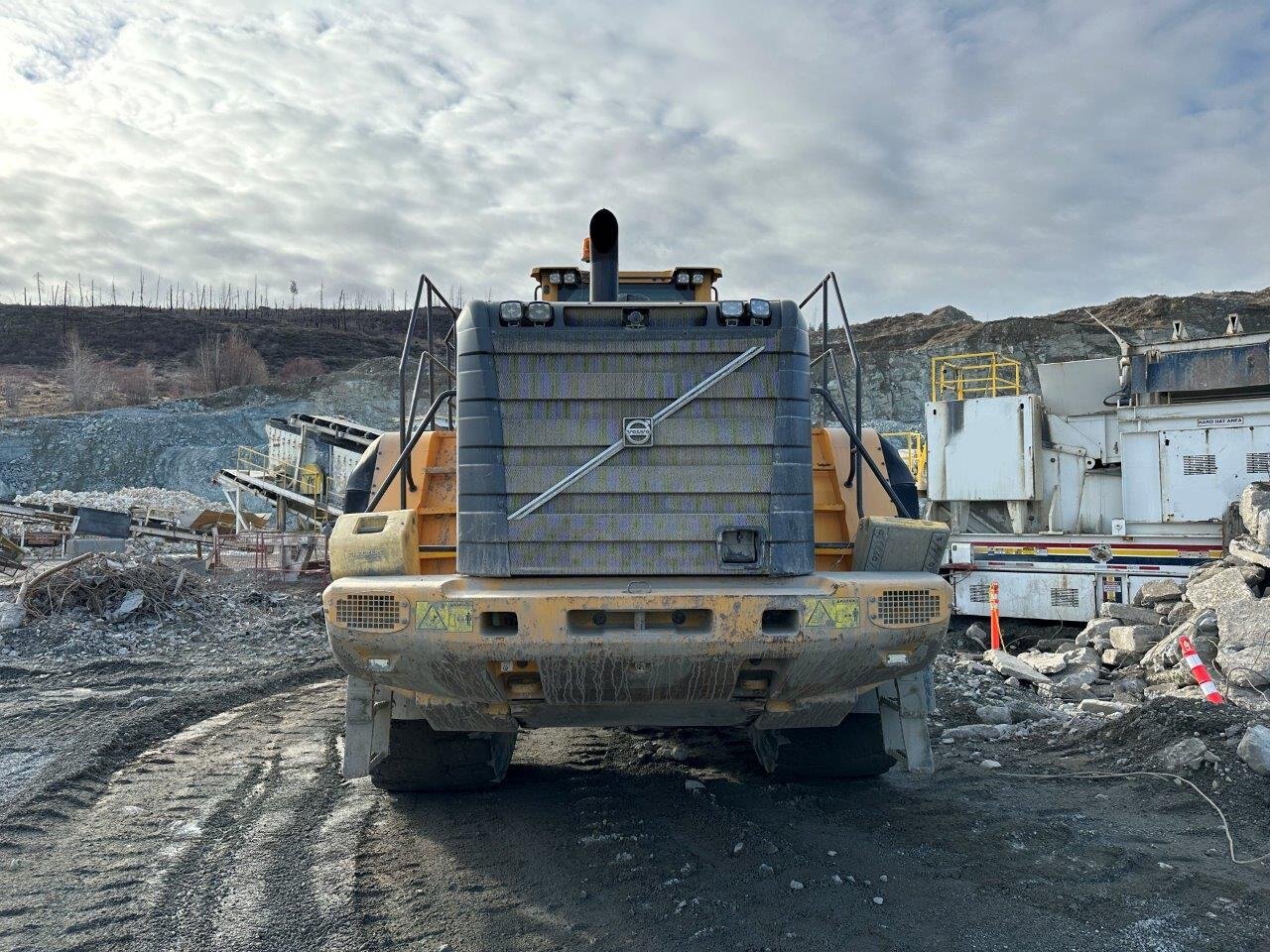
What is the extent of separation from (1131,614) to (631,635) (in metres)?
9.42

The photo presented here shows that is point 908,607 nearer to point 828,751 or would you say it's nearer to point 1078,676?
point 828,751

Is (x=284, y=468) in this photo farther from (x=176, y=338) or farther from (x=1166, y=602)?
(x=176, y=338)

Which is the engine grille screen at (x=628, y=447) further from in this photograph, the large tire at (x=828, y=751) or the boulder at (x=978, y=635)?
the boulder at (x=978, y=635)

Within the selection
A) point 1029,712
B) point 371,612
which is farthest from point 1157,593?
point 371,612

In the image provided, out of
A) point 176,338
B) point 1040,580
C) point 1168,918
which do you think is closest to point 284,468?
point 1040,580

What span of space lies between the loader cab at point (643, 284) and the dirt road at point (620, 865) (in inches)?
108

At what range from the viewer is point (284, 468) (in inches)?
931

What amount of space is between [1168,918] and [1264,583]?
7.05 metres

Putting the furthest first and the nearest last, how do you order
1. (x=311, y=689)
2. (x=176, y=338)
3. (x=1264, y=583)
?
(x=176, y=338) → (x=1264, y=583) → (x=311, y=689)

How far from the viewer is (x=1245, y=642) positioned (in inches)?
315

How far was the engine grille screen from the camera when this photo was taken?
3756 millimetres

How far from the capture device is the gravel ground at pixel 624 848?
341 cm

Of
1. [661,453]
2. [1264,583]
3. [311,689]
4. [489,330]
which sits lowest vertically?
[311,689]

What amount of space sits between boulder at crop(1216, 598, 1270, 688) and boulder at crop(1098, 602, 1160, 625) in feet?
6.81
